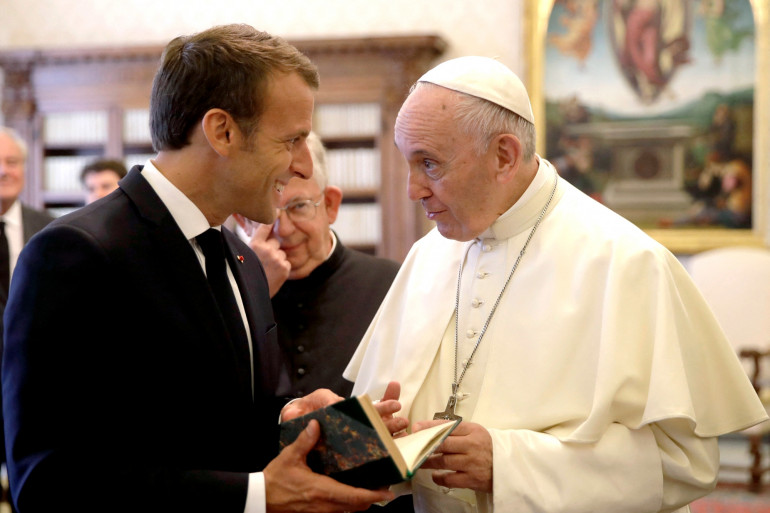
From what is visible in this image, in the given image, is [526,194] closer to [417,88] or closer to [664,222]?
[417,88]

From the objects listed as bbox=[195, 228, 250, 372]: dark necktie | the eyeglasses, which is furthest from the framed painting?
bbox=[195, 228, 250, 372]: dark necktie

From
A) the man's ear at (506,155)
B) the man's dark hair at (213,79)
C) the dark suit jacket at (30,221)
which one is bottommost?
the dark suit jacket at (30,221)

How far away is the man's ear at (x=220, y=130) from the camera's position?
6.22 feet

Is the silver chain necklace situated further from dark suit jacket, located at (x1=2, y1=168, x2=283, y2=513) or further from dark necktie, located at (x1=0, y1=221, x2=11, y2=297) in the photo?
dark necktie, located at (x1=0, y1=221, x2=11, y2=297)

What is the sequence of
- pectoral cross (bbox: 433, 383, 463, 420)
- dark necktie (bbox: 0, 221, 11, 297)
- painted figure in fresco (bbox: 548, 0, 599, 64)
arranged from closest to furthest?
1. pectoral cross (bbox: 433, 383, 463, 420)
2. dark necktie (bbox: 0, 221, 11, 297)
3. painted figure in fresco (bbox: 548, 0, 599, 64)

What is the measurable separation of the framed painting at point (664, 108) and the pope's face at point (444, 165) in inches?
224

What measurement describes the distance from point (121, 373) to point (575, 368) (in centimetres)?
109

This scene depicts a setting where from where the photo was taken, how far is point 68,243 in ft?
5.58

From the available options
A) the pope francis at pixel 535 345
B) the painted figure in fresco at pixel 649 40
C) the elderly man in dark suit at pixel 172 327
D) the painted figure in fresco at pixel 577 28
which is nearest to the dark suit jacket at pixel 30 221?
the pope francis at pixel 535 345

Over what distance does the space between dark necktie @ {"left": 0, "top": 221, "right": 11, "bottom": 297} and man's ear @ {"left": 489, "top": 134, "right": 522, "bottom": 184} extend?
11.1 ft

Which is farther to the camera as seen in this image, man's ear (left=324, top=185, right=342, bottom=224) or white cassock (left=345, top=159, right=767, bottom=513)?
man's ear (left=324, top=185, right=342, bottom=224)

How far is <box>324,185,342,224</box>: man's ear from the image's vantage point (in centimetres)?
318

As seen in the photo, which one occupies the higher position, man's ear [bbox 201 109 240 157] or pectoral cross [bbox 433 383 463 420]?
man's ear [bbox 201 109 240 157]

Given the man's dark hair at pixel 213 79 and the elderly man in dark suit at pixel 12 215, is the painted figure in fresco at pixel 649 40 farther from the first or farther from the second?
the man's dark hair at pixel 213 79
